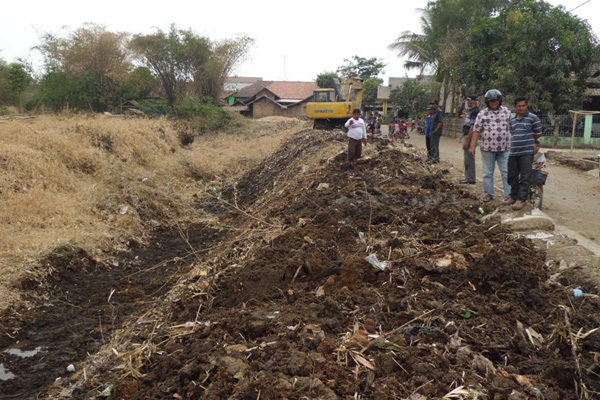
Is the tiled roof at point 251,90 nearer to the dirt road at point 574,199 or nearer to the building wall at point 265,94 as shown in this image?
the building wall at point 265,94

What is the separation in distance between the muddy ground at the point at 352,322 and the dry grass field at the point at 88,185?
1161 mm

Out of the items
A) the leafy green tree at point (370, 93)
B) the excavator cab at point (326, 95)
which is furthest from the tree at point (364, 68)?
the excavator cab at point (326, 95)

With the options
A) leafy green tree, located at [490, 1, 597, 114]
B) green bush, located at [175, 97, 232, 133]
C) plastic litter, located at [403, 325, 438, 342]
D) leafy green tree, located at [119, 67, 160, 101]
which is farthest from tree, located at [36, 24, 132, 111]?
plastic litter, located at [403, 325, 438, 342]

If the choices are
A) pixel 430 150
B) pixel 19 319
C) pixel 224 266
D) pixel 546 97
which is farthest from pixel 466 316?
pixel 546 97

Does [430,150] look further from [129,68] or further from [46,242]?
[129,68]

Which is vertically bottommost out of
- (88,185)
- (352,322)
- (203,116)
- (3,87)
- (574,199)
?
(574,199)

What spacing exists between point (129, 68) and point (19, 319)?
29515mm

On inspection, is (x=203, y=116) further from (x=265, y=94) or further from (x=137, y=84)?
(x=265, y=94)

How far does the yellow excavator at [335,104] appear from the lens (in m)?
20.5

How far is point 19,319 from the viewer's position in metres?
5.34

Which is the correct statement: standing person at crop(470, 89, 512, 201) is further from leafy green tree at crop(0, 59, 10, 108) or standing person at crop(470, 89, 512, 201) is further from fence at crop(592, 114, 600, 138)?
leafy green tree at crop(0, 59, 10, 108)

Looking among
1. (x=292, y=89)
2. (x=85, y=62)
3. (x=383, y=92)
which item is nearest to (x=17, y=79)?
(x=85, y=62)

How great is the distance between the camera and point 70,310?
5766mm

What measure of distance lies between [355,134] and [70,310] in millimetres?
6063
